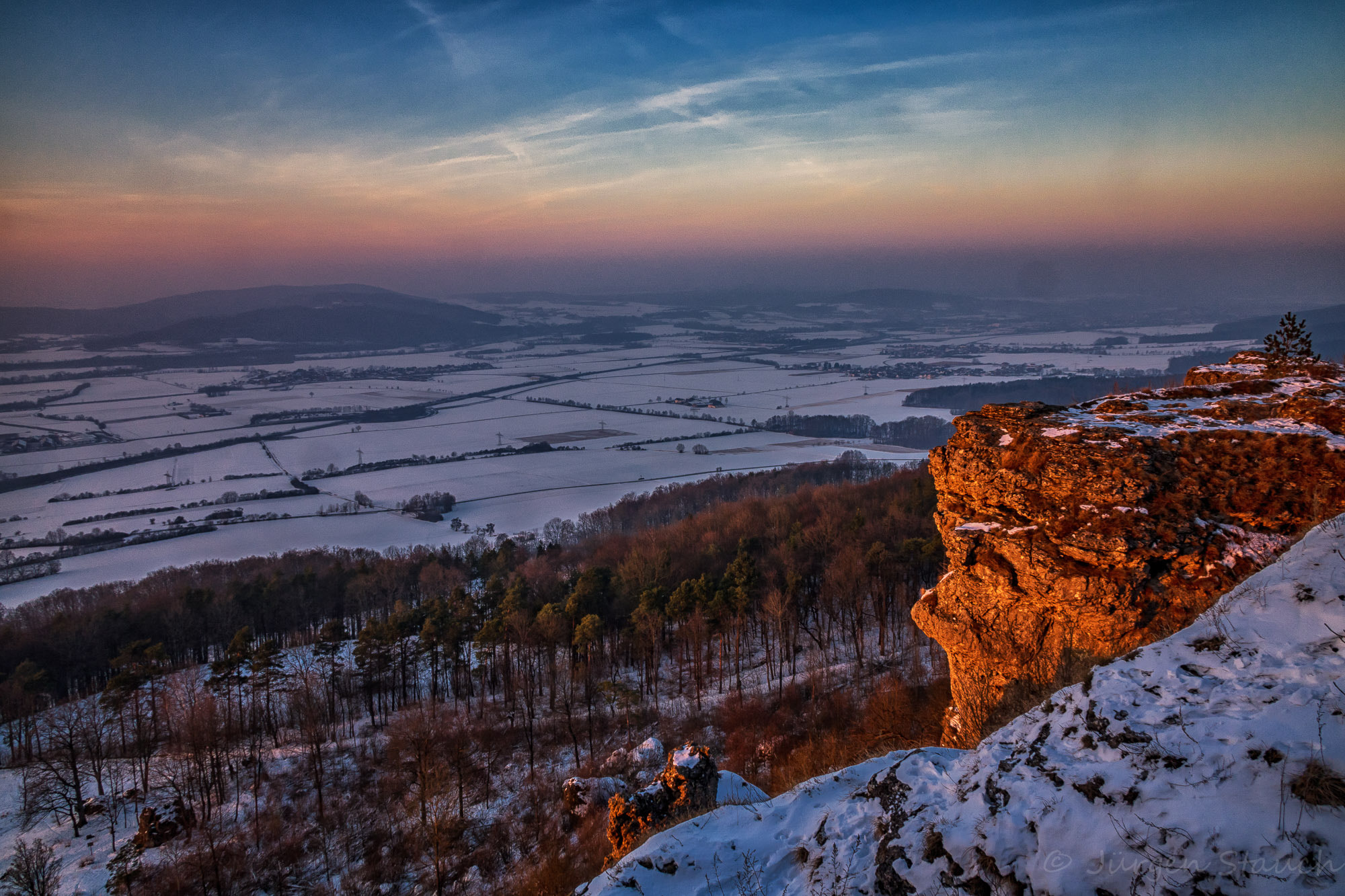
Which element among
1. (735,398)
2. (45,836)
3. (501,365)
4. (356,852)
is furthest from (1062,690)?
(501,365)

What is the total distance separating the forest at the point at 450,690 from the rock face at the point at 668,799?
194 cm

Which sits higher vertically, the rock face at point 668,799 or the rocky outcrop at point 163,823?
the rock face at point 668,799

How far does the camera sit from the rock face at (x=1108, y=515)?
1091 cm

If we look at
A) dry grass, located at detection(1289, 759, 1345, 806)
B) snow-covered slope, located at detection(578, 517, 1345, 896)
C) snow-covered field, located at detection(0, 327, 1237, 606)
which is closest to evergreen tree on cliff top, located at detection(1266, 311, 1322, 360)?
snow-covered slope, located at detection(578, 517, 1345, 896)

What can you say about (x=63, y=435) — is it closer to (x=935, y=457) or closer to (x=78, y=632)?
(x=78, y=632)

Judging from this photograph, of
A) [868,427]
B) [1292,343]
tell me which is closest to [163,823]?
[1292,343]

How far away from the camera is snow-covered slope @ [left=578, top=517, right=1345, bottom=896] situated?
506 centimetres

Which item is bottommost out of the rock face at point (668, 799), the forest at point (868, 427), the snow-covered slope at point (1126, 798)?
the forest at point (868, 427)

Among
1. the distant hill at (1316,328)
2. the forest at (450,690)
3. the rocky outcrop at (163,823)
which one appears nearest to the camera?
the forest at (450,690)

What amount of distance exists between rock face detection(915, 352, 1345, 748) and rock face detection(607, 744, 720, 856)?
5654 mm

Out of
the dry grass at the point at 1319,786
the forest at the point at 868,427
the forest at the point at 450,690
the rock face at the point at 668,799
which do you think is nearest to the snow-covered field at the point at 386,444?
the forest at the point at 868,427

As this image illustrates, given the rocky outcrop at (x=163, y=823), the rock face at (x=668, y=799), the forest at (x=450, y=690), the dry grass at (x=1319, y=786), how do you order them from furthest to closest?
the rocky outcrop at (x=163, y=823) → the forest at (x=450, y=690) → the rock face at (x=668, y=799) → the dry grass at (x=1319, y=786)

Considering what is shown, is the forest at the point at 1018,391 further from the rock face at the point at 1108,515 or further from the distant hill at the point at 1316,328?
the rock face at the point at 1108,515

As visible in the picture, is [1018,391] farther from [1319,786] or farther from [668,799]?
[1319,786]
